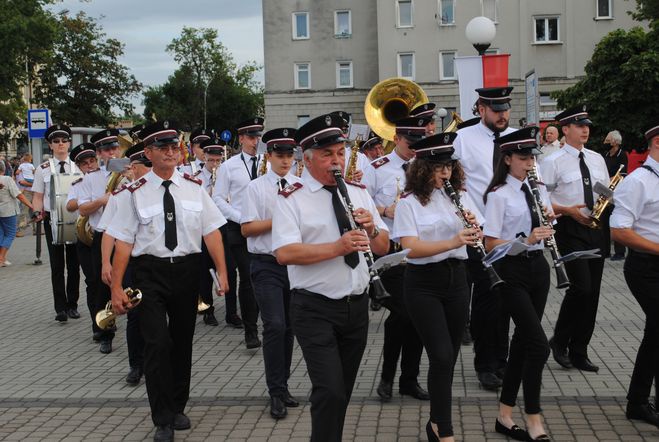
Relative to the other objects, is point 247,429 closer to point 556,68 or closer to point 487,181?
point 487,181

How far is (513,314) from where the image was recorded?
6285 mm

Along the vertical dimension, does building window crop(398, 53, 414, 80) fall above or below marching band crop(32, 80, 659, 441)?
above

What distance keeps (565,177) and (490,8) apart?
45511 millimetres

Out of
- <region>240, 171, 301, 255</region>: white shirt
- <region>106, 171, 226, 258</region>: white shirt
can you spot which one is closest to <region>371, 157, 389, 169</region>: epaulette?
<region>240, 171, 301, 255</region>: white shirt

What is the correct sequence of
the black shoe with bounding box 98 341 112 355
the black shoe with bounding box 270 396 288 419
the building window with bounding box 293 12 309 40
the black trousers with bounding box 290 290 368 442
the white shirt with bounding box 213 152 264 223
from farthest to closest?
1. the building window with bounding box 293 12 309 40
2. the white shirt with bounding box 213 152 264 223
3. the black shoe with bounding box 98 341 112 355
4. the black shoe with bounding box 270 396 288 419
5. the black trousers with bounding box 290 290 368 442

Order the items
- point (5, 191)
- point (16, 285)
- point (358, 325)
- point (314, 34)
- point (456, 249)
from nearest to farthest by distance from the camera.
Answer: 1. point (358, 325)
2. point (456, 249)
3. point (16, 285)
4. point (5, 191)
5. point (314, 34)

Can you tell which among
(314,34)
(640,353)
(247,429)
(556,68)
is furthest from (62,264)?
(314,34)

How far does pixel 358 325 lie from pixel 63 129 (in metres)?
6.94

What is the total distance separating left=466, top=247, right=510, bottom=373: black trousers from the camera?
768cm

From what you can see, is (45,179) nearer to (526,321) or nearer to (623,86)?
(526,321)

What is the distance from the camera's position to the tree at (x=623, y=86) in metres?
22.2

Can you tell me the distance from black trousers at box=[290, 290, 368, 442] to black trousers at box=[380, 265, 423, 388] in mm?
1913

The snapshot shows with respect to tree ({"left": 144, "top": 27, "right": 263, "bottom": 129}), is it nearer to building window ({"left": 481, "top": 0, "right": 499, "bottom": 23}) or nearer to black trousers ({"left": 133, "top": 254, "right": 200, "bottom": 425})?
building window ({"left": 481, "top": 0, "right": 499, "bottom": 23})

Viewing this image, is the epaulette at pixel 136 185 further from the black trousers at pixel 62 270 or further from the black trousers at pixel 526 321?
the black trousers at pixel 62 270
